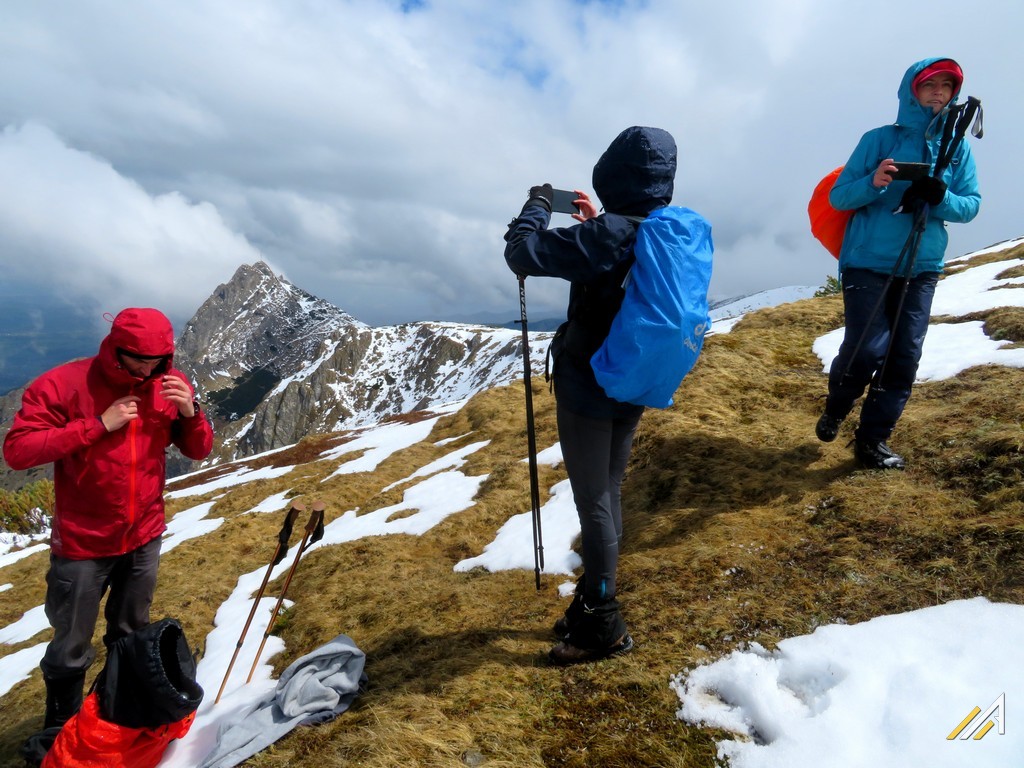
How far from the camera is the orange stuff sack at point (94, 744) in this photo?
4.58 meters

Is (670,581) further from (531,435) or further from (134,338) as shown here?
(134,338)

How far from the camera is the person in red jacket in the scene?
4.83m

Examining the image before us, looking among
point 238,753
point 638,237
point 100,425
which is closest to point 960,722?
point 638,237

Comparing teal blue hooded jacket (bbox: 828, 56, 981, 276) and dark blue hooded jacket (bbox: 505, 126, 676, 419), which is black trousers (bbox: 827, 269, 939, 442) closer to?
teal blue hooded jacket (bbox: 828, 56, 981, 276)

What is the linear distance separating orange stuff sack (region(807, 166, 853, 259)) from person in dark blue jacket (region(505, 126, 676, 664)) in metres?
4.06

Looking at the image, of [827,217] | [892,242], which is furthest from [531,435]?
[827,217]

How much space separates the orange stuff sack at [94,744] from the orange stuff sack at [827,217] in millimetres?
9716

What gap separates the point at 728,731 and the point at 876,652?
1385mm

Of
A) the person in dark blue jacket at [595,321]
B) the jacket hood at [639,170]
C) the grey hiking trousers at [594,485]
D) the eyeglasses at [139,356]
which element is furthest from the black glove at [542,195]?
the eyeglasses at [139,356]

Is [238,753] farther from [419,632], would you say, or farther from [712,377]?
[712,377]

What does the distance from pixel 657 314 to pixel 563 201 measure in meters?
1.68

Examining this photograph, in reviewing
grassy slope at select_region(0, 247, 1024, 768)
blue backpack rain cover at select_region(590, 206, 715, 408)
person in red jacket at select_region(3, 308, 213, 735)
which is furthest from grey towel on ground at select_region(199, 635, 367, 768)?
blue backpack rain cover at select_region(590, 206, 715, 408)

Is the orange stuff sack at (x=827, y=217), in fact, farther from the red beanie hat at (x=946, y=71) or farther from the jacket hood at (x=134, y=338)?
the jacket hood at (x=134, y=338)

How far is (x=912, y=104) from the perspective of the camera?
241 inches
